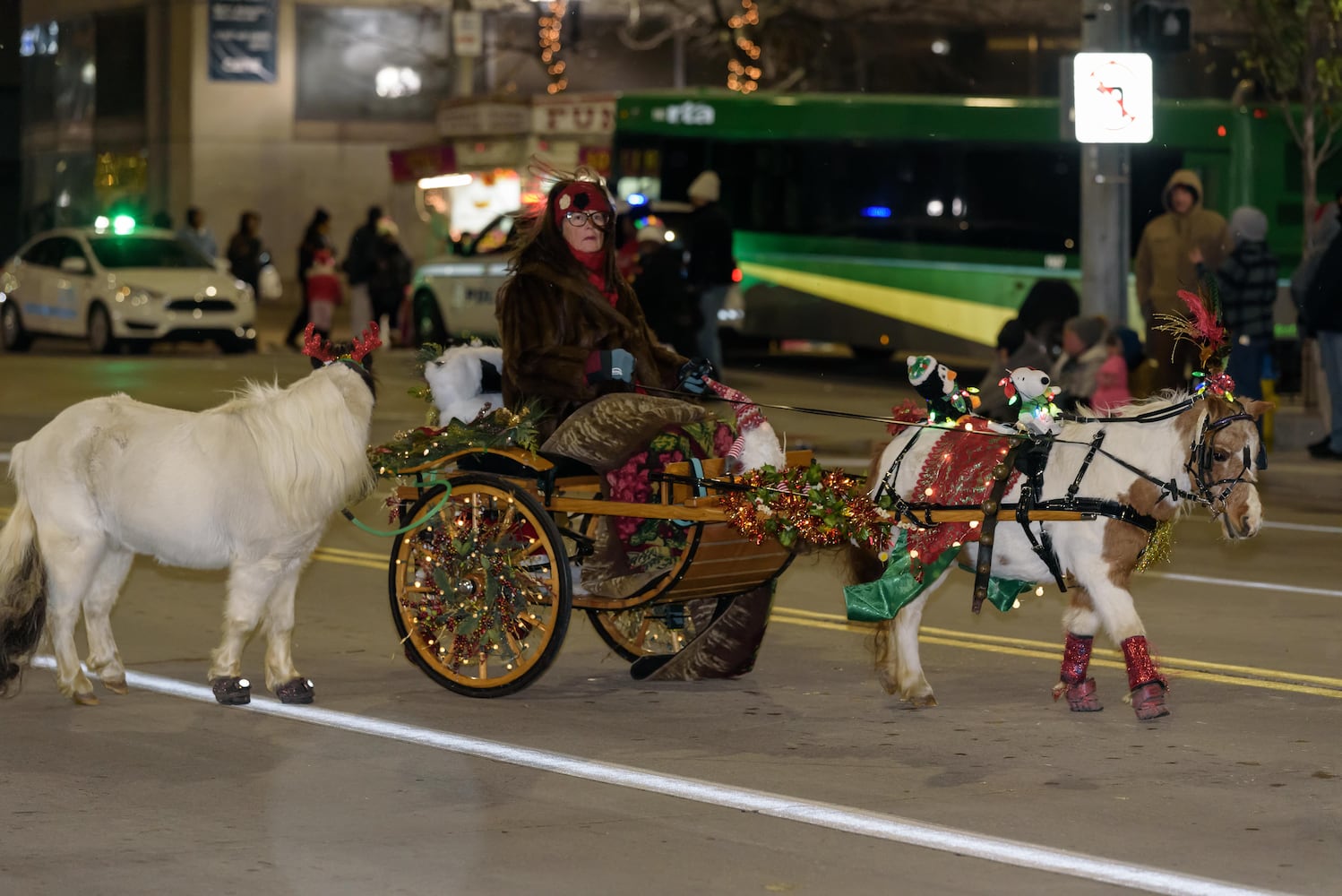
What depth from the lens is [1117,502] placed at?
8.54 m

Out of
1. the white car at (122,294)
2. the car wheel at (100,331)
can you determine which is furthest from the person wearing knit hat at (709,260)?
the car wheel at (100,331)

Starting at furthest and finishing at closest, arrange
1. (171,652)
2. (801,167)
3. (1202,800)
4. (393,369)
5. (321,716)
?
1. (801,167)
2. (393,369)
3. (171,652)
4. (321,716)
5. (1202,800)

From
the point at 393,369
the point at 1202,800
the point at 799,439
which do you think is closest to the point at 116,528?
the point at 1202,800

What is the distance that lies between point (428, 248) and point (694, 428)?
30969 mm

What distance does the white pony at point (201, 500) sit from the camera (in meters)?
8.77

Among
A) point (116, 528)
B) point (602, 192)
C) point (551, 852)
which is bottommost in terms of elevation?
point (551, 852)

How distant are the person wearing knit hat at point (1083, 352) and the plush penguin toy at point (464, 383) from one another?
6.74 m

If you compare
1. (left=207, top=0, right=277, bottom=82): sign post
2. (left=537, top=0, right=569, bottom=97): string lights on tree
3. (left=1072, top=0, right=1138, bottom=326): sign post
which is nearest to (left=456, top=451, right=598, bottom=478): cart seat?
(left=1072, top=0, right=1138, bottom=326): sign post

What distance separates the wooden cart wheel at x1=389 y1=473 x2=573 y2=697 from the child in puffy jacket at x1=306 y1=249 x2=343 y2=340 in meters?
18.6

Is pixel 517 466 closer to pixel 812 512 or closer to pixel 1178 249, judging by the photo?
pixel 812 512

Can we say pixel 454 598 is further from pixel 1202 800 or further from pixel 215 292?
pixel 215 292

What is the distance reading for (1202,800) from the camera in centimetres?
737

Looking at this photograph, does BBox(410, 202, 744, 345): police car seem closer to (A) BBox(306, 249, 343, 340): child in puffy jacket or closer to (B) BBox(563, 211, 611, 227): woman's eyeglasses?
(A) BBox(306, 249, 343, 340): child in puffy jacket

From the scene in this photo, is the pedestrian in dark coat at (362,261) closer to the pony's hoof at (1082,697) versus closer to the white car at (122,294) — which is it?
the white car at (122,294)
